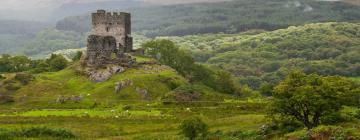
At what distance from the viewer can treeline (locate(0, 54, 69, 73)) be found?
6024 inches

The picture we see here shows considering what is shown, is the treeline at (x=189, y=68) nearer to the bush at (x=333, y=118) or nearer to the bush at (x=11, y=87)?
the bush at (x=11, y=87)

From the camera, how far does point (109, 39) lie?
141 m

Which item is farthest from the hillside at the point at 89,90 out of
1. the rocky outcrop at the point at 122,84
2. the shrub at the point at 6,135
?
the shrub at the point at 6,135

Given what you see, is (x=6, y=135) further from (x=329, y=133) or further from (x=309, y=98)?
(x=329, y=133)

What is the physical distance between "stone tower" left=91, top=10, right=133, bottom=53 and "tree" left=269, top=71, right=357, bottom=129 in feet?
244

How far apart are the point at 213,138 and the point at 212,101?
47490 mm

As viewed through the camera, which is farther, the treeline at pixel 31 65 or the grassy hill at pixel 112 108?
the treeline at pixel 31 65

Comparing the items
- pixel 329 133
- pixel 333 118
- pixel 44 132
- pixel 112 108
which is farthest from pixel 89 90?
pixel 329 133

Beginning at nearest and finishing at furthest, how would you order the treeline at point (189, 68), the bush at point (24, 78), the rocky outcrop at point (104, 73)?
the bush at point (24, 78) → the rocky outcrop at point (104, 73) → the treeline at point (189, 68)

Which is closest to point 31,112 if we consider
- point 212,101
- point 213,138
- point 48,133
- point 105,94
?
point 105,94

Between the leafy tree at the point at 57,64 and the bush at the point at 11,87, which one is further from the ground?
the leafy tree at the point at 57,64

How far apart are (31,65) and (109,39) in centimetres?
3157

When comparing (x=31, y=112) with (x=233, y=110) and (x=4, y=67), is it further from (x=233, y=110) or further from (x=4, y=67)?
(x=4, y=67)

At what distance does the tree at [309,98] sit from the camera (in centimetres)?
7556
